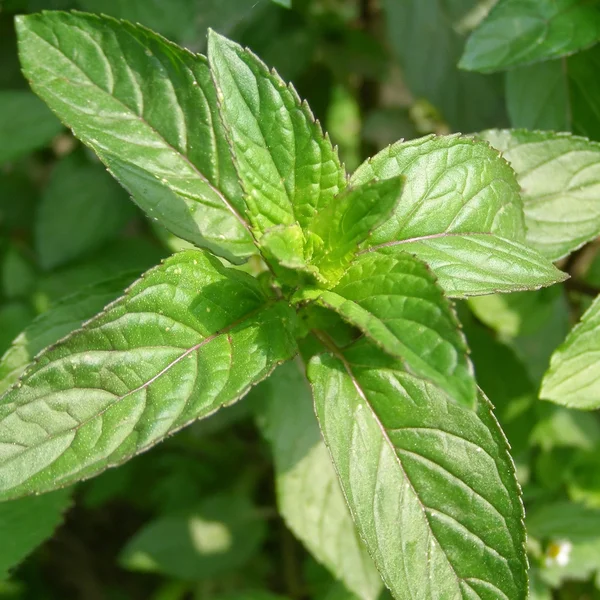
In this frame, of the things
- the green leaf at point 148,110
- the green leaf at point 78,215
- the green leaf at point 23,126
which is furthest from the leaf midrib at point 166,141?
the green leaf at point 78,215

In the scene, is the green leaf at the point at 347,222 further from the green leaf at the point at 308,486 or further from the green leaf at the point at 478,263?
the green leaf at the point at 308,486

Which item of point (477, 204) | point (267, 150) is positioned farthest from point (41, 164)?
point (477, 204)

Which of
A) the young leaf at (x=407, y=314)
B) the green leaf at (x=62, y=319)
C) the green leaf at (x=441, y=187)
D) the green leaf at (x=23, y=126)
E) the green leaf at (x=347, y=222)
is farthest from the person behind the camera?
the green leaf at (x=23, y=126)

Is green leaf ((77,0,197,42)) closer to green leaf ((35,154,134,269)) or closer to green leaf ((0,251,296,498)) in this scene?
green leaf ((35,154,134,269))

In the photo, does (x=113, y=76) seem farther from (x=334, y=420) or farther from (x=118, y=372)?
(x=334, y=420)

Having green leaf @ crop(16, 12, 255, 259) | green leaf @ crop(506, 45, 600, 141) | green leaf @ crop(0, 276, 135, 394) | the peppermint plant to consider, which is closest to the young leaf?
the peppermint plant
